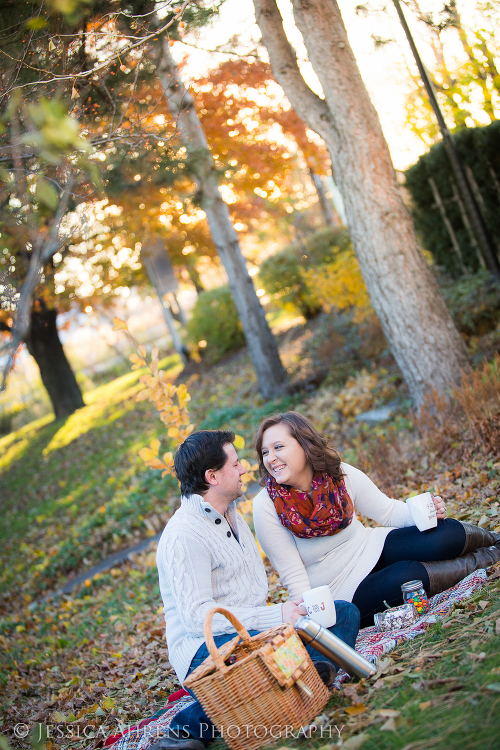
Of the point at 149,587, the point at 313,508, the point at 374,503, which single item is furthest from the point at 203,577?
the point at 149,587

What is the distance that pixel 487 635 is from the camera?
2.21 metres

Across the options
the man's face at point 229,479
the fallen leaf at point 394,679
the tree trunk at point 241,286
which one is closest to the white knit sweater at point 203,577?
the man's face at point 229,479

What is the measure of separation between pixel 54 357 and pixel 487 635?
1454 cm

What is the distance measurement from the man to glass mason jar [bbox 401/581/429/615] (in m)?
0.34

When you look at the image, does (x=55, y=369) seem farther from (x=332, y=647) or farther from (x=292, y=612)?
(x=332, y=647)

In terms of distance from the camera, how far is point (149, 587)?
536cm

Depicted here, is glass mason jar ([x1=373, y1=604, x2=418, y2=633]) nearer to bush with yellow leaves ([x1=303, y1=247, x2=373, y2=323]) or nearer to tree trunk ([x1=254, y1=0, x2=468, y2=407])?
tree trunk ([x1=254, y1=0, x2=468, y2=407])

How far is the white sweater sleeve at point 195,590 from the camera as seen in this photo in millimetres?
2432

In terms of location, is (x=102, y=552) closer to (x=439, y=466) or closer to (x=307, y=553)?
(x=439, y=466)

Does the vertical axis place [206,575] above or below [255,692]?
above

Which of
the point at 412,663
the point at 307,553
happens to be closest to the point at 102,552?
the point at 307,553

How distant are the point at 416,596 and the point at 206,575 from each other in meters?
1.01

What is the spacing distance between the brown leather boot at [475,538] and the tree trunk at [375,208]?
251 cm

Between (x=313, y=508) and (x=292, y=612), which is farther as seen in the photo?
(x=313, y=508)
